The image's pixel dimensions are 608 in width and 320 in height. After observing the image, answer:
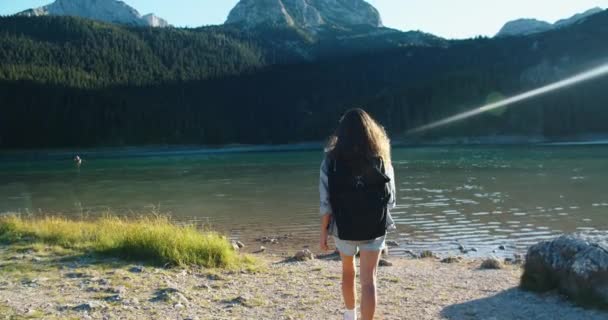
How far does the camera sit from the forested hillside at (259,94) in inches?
A: 4916

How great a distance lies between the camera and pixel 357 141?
5000 millimetres

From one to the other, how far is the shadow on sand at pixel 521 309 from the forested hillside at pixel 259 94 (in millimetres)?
110978

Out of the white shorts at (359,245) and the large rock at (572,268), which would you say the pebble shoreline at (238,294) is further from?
the white shorts at (359,245)

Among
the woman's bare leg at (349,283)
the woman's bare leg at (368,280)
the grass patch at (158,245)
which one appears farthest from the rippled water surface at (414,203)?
the woman's bare leg at (368,280)

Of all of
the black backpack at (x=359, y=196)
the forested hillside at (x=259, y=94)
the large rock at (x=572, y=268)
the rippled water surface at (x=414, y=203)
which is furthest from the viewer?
the forested hillside at (x=259, y=94)

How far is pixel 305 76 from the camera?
19838 centimetres

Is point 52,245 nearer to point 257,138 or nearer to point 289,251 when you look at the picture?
point 289,251

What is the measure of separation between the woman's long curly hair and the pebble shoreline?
8.03ft

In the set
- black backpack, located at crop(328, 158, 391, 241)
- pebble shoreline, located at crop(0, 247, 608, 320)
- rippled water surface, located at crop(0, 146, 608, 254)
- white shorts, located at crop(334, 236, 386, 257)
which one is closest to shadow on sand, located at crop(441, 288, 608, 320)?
pebble shoreline, located at crop(0, 247, 608, 320)

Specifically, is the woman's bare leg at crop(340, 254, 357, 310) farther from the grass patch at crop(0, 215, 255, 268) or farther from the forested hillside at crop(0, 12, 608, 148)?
the forested hillside at crop(0, 12, 608, 148)

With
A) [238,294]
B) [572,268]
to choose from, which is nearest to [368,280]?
[238,294]

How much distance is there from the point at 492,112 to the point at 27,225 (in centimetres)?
12231

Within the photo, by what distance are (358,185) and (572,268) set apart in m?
3.93

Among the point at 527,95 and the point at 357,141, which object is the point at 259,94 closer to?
the point at 527,95
